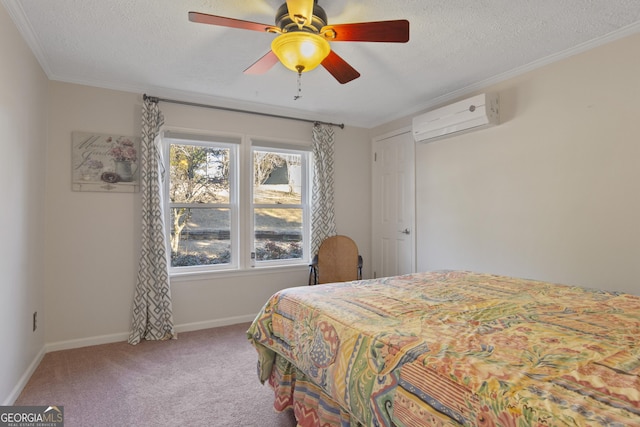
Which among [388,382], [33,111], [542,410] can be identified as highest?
[33,111]

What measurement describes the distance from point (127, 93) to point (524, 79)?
3.56m

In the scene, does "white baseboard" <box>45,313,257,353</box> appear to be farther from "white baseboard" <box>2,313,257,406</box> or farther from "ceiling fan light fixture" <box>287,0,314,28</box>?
"ceiling fan light fixture" <box>287,0,314,28</box>

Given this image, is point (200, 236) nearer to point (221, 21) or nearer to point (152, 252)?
point (152, 252)

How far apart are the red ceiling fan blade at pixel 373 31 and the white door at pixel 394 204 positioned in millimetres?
2211

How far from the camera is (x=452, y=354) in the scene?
3.39 feet

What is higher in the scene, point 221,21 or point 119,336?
point 221,21

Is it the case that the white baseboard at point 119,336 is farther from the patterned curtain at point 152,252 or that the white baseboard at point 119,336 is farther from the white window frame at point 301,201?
the white window frame at point 301,201

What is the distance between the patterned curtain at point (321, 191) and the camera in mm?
4098

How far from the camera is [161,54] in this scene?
2617 mm

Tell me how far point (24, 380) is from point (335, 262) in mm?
2761

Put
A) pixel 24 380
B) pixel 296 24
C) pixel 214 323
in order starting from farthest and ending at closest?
pixel 214 323 < pixel 24 380 < pixel 296 24

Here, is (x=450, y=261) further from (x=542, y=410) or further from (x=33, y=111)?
(x=33, y=111)

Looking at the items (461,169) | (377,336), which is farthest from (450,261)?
(377,336)
